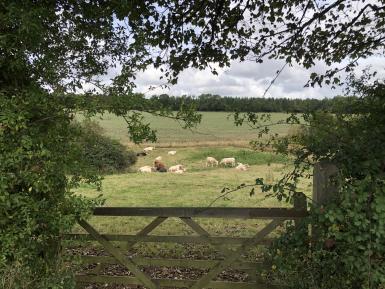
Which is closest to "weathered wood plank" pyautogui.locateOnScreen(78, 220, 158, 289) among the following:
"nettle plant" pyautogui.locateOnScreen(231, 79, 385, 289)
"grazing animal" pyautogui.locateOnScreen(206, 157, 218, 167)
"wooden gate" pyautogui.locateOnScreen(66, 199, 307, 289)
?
"wooden gate" pyautogui.locateOnScreen(66, 199, 307, 289)

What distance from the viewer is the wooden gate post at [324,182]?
4609 millimetres

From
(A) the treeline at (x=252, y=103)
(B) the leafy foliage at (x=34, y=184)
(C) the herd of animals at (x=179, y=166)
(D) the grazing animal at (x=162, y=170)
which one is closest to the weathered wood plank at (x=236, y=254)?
(A) the treeline at (x=252, y=103)

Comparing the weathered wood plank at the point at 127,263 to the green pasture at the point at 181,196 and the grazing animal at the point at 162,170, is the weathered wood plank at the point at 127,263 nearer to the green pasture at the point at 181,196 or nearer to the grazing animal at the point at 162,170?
the green pasture at the point at 181,196

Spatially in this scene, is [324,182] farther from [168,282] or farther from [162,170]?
[162,170]

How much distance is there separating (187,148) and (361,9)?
94.0ft

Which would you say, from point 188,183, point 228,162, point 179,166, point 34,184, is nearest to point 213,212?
point 34,184

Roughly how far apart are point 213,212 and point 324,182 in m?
1.39

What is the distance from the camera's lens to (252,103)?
260 inches

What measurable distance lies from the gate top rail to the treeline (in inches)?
50.6

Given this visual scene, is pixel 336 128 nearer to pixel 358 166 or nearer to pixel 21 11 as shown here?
pixel 358 166

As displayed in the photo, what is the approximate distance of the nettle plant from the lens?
387cm

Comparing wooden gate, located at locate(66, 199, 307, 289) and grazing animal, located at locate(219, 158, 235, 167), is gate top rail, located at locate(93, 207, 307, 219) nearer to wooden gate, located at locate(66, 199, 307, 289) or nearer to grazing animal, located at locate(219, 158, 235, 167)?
wooden gate, located at locate(66, 199, 307, 289)

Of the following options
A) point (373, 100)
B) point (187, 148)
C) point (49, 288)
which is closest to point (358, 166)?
point (373, 100)

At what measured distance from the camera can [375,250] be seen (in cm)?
389
